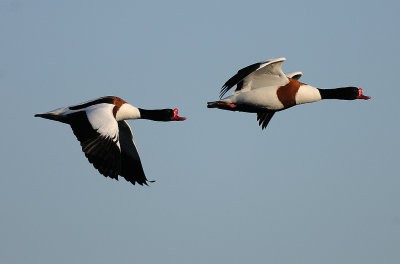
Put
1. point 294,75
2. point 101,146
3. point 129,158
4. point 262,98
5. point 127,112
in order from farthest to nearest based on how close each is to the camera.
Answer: point 294,75 < point 129,158 < point 262,98 < point 127,112 < point 101,146

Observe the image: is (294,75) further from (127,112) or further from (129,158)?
(127,112)

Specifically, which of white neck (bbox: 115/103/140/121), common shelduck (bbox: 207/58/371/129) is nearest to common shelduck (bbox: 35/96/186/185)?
white neck (bbox: 115/103/140/121)

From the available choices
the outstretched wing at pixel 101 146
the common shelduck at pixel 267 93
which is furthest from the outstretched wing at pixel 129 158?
the outstretched wing at pixel 101 146

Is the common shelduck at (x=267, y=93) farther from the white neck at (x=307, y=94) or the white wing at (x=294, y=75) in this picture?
the white wing at (x=294, y=75)

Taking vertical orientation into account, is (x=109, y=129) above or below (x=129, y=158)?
above

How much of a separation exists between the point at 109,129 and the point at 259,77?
4150 mm

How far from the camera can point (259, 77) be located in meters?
20.8

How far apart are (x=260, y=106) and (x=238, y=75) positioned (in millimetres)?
1094

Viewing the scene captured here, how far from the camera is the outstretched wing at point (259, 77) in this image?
65.5ft

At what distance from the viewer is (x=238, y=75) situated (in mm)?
20078

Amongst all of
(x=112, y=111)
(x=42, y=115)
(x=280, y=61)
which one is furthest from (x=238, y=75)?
(x=42, y=115)

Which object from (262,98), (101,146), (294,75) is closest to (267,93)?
(262,98)

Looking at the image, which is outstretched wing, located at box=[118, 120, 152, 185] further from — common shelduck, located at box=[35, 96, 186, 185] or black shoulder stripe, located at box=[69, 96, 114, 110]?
black shoulder stripe, located at box=[69, 96, 114, 110]

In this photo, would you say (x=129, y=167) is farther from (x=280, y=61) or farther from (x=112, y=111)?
(x=280, y=61)
